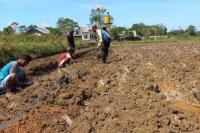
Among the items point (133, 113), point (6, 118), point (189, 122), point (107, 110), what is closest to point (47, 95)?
point (6, 118)

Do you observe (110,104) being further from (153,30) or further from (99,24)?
(153,30)

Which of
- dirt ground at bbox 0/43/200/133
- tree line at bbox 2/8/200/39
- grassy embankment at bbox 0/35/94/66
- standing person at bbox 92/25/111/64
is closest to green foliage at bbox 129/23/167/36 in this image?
tree line at bbox 2/8/200/39

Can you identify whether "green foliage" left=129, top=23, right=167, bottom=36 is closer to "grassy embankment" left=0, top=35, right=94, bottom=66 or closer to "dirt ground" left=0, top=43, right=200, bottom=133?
"grassy embankment" left=0, top=35, right=94, bottom=66

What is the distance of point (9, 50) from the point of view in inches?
933

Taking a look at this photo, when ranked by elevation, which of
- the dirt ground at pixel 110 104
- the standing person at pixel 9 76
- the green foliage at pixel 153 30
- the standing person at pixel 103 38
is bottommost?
the green foliage at pixel 153 30

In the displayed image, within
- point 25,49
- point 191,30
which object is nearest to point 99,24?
point 191,30

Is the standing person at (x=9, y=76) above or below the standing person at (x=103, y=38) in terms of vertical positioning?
below

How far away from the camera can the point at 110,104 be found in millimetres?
9602

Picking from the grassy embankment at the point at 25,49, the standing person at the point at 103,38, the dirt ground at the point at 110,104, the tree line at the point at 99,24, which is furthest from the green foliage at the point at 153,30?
the dirt ground at the point at 110,104

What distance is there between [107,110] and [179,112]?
1.33 metres

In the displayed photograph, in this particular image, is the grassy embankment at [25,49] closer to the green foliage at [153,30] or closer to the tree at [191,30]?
the tree at [191,30]

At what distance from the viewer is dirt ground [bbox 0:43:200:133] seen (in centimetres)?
810

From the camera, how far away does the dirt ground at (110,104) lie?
26.6 feet

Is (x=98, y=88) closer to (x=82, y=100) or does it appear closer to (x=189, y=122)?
(x=82, y=100)
